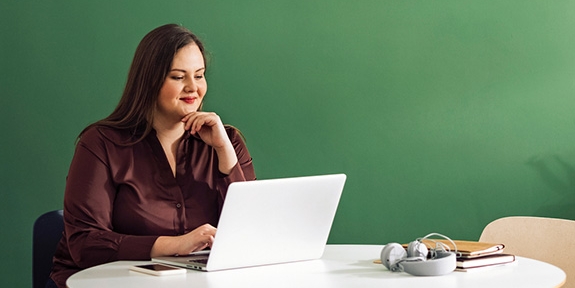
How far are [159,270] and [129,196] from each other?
54 cm

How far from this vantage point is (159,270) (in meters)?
1.85

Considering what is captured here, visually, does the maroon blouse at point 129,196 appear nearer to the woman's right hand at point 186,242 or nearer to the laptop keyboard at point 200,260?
the woman's right hand at point 186,242

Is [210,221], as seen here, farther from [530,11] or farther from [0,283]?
[530,11]

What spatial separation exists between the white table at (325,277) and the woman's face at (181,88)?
63 cm

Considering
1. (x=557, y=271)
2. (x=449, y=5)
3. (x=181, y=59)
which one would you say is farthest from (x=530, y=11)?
(x=557, y=271)

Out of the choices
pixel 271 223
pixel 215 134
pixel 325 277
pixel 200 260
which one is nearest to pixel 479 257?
pixel 325 277

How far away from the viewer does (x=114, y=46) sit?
3375 millimetres

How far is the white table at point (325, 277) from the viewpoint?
1.70m

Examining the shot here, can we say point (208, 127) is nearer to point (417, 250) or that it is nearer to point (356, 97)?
point (417, 250)

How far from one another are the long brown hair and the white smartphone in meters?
0.61

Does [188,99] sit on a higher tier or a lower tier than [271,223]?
higher

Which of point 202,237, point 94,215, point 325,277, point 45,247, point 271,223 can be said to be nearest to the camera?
point 325,277

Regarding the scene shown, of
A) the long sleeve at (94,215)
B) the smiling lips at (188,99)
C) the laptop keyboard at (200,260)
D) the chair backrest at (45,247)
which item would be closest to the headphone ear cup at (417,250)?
the laptop keyboard at (200,260)

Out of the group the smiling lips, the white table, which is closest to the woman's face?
the smiling lips
